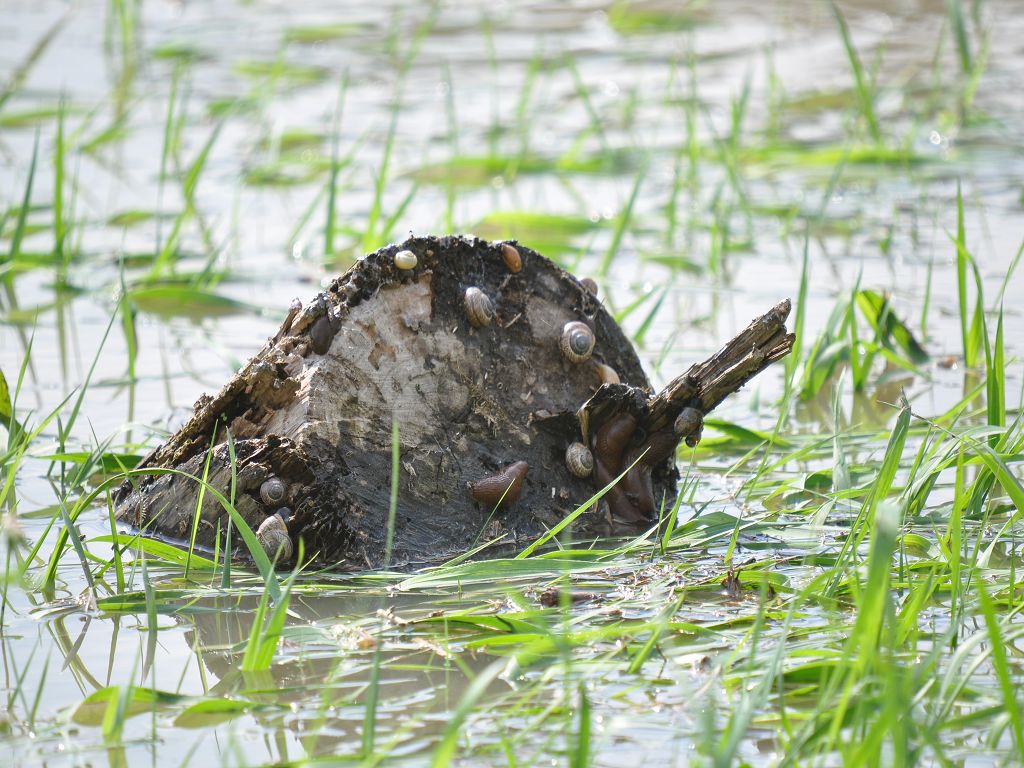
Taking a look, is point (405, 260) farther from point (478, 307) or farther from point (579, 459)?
point (579, 459)

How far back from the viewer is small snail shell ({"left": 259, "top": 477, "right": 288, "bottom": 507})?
2955mm

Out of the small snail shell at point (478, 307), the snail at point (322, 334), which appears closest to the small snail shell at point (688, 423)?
the small snail shell at point (478, 307)

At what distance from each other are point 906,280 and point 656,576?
10.3 feet

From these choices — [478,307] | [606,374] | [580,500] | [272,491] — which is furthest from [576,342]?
[272,491]

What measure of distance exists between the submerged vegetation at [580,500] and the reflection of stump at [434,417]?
0.12 metres

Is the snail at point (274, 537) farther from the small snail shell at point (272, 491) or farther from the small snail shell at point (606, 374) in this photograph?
the small snail shell at point (606, 374)

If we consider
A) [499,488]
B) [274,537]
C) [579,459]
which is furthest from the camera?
[579,459]

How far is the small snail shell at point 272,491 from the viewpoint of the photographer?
2955 mm

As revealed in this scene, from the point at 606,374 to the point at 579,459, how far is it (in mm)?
280

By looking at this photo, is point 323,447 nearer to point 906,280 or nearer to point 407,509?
point 407,509

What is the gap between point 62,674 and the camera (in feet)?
8.31

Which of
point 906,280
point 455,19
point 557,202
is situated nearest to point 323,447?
point 906,280

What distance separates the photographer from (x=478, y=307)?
325cm

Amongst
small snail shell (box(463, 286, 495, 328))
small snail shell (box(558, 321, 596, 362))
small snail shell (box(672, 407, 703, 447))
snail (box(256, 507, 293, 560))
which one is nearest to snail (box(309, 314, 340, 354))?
small snail shell (box(463, 286, 495, 328))
